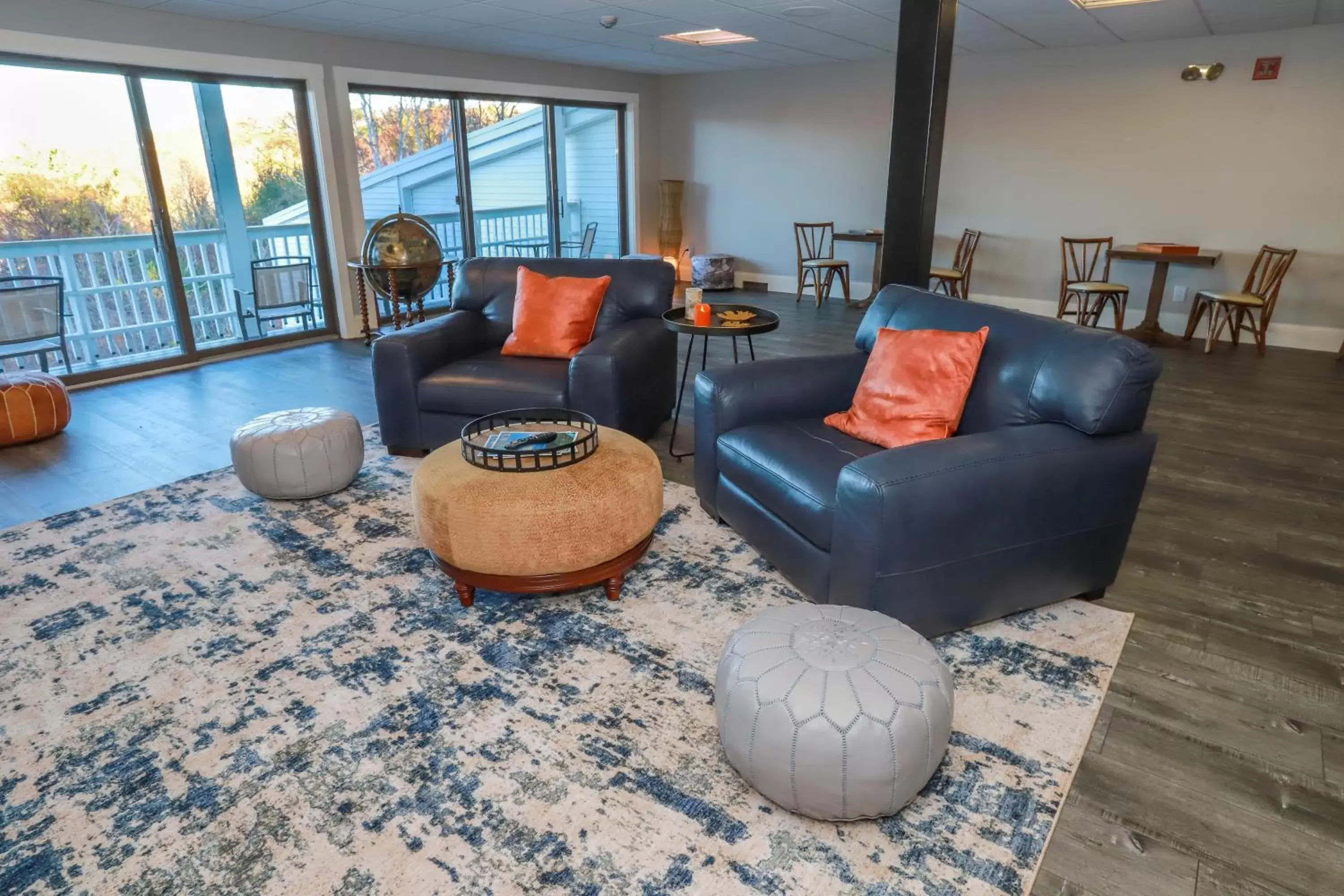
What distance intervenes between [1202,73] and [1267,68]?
0.41 meters

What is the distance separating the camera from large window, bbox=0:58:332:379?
15.4 ft

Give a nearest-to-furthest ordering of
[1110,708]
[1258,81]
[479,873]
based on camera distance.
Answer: [479,873], [1110,708], [1258,81]

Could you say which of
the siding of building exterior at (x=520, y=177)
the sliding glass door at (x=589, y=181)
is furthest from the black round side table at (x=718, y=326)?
the sliding glass door at (x=589, y=181)

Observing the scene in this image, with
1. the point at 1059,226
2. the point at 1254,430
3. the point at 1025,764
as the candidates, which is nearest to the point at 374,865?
the point at 1025,764

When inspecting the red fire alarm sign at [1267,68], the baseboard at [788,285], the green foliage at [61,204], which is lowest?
the baseboard at [788,285]

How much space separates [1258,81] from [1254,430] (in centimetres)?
340

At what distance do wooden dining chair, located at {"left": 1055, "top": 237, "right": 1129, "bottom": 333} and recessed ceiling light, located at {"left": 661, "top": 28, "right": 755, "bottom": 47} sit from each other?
3.15 m

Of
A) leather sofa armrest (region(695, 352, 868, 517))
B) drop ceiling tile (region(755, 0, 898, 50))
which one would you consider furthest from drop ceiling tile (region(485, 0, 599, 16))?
leather sofa armrest (region(695, 352, 868, 517))

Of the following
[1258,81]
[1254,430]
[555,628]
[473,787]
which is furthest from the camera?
[1258,81]

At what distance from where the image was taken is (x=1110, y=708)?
6.46 feet

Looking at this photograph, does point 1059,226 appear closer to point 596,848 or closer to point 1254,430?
point 1254,430

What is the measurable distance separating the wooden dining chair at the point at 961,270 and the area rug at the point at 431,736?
519 centimetres

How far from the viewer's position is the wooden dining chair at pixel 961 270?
703cm

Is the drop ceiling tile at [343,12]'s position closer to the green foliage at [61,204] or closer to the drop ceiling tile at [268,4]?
the drop ceiling tile at [268,4]
